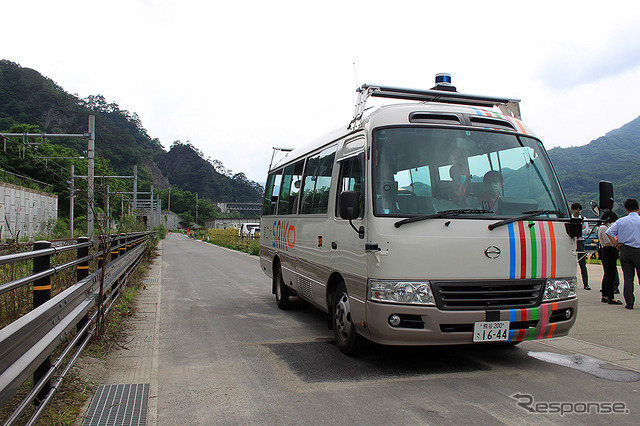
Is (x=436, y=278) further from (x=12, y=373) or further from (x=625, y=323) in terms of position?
(x=625, y=323)

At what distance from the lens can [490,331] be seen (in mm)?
4922

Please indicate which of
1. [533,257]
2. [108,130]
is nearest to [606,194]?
[533,257]

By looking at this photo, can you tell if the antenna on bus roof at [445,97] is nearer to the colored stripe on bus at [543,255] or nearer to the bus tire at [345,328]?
the bus tire at [345,328]

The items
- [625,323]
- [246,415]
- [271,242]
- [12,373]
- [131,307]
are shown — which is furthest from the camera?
[271,242]

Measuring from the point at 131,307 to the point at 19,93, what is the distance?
81.8m

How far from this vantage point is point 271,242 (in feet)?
33.4

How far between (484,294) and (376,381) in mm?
1333

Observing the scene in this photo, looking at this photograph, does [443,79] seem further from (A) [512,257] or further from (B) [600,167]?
(B) [600,167]

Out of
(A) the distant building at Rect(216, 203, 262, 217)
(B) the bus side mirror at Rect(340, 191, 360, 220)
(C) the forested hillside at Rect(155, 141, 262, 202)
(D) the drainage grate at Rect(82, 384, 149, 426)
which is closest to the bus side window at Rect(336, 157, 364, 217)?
(B) the bus side mirror at Rect(340, 191, 360, 220)

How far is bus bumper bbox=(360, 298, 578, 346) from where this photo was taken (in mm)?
4832

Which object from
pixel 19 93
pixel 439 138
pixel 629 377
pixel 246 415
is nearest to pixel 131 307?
pixel 246 415

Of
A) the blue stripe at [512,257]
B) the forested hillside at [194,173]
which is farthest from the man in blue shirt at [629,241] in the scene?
the forested hillside at [194,173]

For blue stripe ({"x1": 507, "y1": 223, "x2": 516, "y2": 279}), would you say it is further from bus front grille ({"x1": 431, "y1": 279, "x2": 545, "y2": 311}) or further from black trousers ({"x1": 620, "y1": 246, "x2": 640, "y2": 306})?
black trousers ({"x1": 620, "y1": 246, "x2": 640, "y2": 306})

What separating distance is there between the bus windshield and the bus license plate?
3.51 feet
